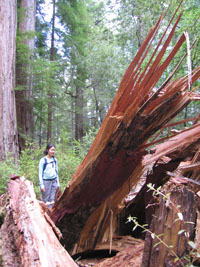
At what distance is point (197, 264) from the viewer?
5.32 ft

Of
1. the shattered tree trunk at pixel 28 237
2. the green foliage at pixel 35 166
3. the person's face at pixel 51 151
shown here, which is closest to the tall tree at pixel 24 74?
the green foliage at pixel 35 166

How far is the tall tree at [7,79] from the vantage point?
7.50 metres

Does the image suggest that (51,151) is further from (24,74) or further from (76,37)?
(76,37)

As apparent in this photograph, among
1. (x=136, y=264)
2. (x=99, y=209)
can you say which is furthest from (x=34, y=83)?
(x=136, y=264)

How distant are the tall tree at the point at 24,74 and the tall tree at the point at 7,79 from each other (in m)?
1.37

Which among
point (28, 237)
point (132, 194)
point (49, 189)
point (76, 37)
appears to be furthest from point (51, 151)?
point (76, 37)

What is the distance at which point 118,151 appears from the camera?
2.28 m

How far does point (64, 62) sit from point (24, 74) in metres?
6.86

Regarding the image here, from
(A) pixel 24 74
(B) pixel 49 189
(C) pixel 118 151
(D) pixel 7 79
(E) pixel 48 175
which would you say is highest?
(A) pixel 24 74

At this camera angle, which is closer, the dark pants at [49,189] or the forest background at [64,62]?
the dark pants at [49,189]

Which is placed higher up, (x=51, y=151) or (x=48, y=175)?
(x=51, y=151)

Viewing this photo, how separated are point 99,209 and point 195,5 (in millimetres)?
8039

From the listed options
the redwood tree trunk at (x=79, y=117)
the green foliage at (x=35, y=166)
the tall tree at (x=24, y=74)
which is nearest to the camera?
the green foliage at (x=35, y=166)

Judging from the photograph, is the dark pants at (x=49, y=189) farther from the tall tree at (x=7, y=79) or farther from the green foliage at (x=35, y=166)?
the tall tree at (x=7, y=79)
